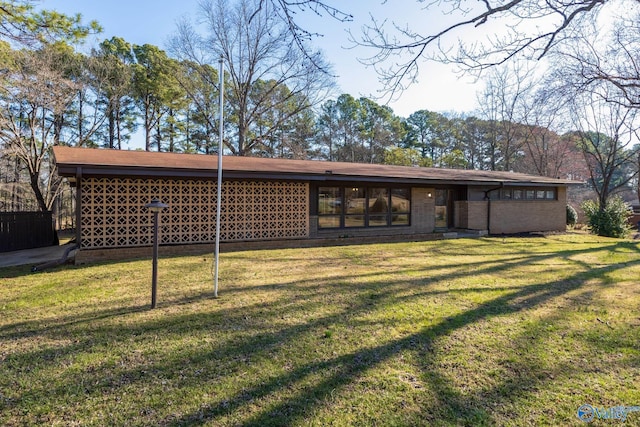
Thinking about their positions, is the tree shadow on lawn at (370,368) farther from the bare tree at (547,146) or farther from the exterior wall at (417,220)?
the bare tree at (547,146)

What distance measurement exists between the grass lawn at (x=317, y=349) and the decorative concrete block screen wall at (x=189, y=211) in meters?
2.22

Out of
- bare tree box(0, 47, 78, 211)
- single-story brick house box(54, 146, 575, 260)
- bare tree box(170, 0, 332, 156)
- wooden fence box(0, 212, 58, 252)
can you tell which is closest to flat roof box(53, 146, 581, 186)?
single-story brick house box(54, 146, 575, 260)

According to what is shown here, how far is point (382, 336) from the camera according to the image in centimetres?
374

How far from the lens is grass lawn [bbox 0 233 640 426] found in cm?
247

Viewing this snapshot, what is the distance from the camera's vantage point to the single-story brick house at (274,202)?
849 centimetres

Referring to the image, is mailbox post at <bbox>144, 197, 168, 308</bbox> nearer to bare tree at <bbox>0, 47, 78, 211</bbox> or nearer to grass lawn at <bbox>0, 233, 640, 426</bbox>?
grass lawn at <bbox>0, 233, 640, 426</bbox>

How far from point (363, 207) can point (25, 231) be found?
11.9 metres

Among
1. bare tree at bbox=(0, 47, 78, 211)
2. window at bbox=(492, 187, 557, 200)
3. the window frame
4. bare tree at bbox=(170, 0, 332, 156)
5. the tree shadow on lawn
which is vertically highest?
bare tree at bbox=(170, 0, 332, 156)

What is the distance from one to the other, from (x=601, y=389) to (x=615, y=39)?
12944mm

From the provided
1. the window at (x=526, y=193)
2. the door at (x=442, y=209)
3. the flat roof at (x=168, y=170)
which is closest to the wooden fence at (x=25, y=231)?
the flat roof at (x=168, y=170)

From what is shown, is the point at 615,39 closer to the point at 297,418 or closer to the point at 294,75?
the point at 297,418

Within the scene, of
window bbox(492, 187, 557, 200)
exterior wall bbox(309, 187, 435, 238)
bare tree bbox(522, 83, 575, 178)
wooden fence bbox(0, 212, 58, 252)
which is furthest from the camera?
bare tree bbox(522, 83, 575, 178)

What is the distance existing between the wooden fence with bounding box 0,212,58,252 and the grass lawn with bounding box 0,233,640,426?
619 cm

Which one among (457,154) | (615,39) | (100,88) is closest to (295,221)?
(615,39)
